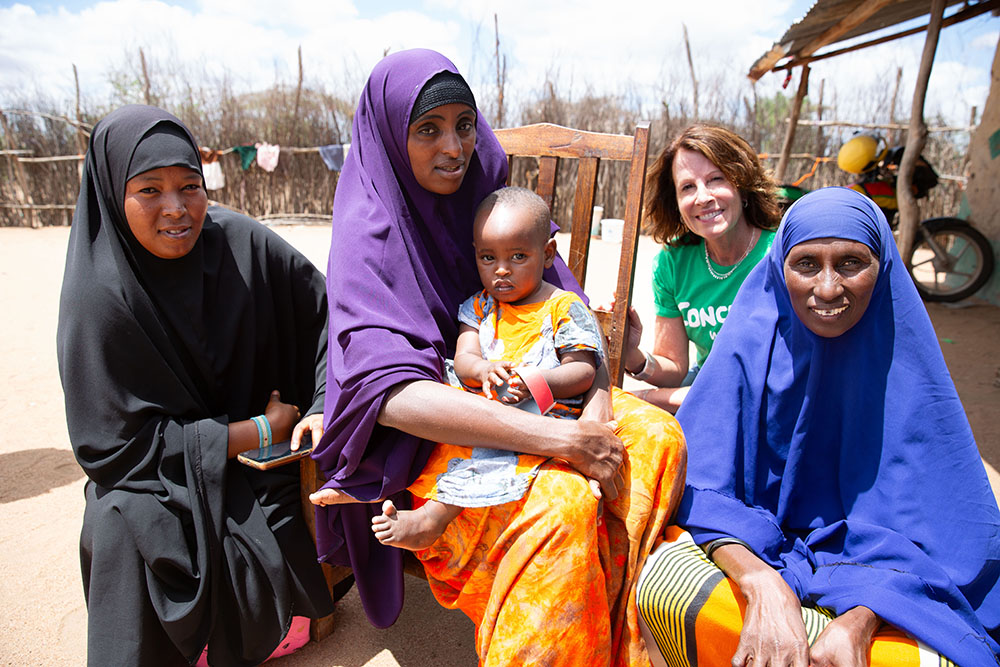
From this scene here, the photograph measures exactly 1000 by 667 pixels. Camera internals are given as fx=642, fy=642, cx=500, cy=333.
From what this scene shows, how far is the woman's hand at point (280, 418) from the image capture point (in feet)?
7.44

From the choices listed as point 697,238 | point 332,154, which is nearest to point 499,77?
point 332,154

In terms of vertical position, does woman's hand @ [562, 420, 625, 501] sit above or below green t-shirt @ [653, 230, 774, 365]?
below

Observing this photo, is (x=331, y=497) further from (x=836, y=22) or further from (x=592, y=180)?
(x=836, y=22)

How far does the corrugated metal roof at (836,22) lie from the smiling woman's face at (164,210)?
5879 mm

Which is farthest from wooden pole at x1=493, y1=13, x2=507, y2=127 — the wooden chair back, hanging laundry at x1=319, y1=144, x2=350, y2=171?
the wooden chair back

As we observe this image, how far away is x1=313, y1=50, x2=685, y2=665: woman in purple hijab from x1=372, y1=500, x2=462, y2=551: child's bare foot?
0.09m

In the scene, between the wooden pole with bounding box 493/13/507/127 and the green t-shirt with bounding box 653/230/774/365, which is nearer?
the green t-shirt with bounding box 653/230/774/365

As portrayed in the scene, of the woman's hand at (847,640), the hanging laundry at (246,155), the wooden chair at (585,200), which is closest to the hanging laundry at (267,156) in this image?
the hanging laundry at (246,155)

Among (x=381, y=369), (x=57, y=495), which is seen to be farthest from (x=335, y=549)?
(x=57, y=495)

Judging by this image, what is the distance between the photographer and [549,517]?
162 centimetres

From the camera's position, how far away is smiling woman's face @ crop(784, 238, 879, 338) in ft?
5.42

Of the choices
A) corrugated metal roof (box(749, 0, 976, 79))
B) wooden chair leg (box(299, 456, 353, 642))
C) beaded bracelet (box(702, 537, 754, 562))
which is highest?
corrugated metal roof (box(749, 0, 976, 79))

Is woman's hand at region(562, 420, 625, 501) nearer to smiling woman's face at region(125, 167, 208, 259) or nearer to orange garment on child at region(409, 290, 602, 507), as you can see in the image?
orange garment on child at region(409, 290, 602, 507)

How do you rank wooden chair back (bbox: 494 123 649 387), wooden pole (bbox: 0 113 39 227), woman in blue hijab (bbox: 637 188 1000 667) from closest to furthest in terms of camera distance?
1. woman in blue hijab (bbox: 637 188 1000 667)
2. wooden chair back (bbox: 494 123 649 387)
3. wooden pole (bbox: 0 113 39 227)
